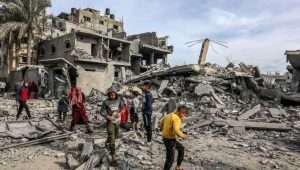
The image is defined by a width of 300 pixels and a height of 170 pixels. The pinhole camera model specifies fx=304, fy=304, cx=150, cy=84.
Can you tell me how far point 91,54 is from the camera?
29500 millimetres

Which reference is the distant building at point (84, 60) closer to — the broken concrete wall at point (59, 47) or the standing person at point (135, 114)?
the broken concrete wall at point (59, 47)

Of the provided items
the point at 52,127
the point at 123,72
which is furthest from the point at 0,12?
the point at 52,127

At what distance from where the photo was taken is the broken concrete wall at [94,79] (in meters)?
25.3

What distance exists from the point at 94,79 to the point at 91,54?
164 inches

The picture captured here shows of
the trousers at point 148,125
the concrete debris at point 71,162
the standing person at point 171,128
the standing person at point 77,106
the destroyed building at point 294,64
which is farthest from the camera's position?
the destroyed building at point 294,64

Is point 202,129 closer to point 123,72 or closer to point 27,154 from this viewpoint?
point 27,154

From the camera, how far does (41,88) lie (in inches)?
954

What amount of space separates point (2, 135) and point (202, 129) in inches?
262

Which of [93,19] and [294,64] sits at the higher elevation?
[93,19]

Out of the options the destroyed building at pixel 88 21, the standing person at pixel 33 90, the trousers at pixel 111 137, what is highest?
the destroyed building at pixel 88 21

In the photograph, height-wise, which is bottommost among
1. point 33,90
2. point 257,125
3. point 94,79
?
point 257,125

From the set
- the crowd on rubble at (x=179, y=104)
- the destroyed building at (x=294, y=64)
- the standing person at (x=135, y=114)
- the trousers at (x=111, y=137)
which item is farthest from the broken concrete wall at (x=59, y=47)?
the trousers at (x=111, y=137)

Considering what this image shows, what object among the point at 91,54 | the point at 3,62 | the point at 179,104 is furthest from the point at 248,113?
the point at 3,62

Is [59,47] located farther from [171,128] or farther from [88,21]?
[171,128]
